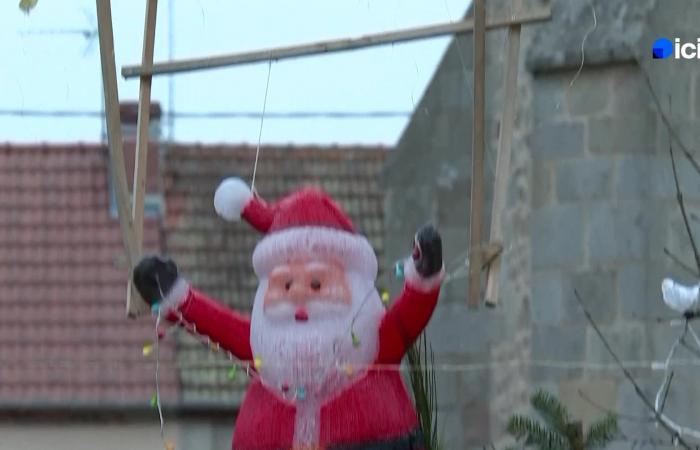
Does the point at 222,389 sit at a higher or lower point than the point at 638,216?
lower

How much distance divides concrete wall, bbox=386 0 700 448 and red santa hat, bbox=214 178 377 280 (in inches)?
77.5

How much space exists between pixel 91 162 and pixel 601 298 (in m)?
6.42

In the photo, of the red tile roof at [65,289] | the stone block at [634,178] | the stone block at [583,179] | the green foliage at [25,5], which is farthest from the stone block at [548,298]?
the red tile roof at [65,289]

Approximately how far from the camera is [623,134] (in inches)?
305

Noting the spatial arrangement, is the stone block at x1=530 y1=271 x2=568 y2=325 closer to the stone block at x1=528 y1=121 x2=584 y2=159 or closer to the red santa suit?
the stone block at x1=528 y1=121 x2=584 y2=159

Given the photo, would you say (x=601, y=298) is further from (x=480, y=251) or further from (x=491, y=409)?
(x=480, y=251)

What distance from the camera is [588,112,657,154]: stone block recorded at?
25.2 feet

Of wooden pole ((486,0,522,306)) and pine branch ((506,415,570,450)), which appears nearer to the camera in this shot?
pine branch ((506,415,570,450))

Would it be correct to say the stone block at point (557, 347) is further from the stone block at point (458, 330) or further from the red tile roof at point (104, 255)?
the red tile roof at point (104, 255)

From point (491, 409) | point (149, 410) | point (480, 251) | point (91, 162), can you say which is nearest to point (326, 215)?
point (480, 251)

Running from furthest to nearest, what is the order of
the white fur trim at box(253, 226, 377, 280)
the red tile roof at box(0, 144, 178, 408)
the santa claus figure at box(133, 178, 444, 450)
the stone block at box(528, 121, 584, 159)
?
the red tile roof at box(0, 144, 178, 408)
the stone block at box(528, 121, 584, 159)
the white fur trim at box(253, 226, 377, 280)
the santa claus figure at box(133, 178, 444, 450)

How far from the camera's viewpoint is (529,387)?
7941 mm

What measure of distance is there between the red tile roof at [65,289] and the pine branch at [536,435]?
6226mm

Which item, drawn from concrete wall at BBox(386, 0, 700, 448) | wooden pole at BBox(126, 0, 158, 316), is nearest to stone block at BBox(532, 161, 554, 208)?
concrete wall at BBox(386, 0, 700, 448)
